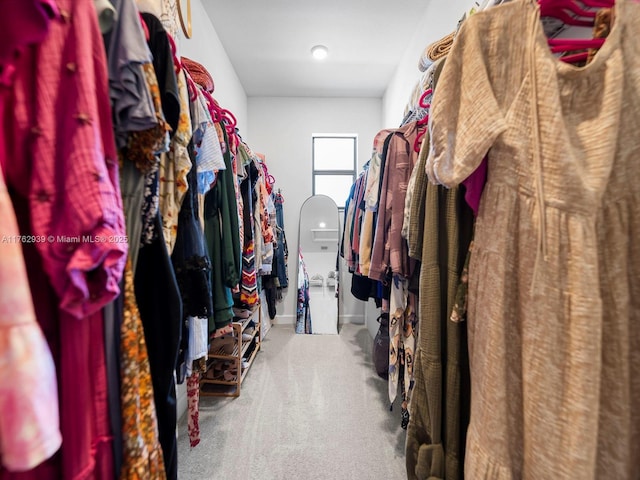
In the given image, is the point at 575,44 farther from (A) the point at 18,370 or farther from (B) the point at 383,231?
(A) the point at 18,370

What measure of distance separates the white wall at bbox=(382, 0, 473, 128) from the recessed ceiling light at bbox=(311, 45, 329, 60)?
68 cm

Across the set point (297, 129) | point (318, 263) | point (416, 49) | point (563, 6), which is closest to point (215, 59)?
point (297, 129)

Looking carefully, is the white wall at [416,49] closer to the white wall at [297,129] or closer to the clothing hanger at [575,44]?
the white wall at [297,129]

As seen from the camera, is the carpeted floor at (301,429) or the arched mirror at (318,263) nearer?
the carpeted floor at (301,429)

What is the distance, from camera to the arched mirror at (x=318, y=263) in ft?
9.80

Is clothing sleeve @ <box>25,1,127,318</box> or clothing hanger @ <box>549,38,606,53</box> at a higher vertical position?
clothing hanger @ <box>549,38,606,53</box>

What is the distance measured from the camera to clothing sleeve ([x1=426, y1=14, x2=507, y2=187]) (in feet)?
1.56

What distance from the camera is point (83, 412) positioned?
0.39 m

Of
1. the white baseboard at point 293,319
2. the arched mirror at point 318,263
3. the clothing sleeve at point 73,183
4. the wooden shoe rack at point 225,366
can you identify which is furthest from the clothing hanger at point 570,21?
the white baseboard at point 293,319

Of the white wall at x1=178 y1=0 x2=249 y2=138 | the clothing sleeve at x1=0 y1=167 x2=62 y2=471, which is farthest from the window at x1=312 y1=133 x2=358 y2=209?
the clothing sleeve at x1=0 y1=167 x2=62 y2=471

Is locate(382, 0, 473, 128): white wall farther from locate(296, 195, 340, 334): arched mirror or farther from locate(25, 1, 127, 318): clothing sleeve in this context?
locate(25, 1, 127, 318): clothing sleeve

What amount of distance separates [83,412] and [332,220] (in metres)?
2.85

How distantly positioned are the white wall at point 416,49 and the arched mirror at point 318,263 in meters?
1.22

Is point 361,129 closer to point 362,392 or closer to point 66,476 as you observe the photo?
point 362,392
